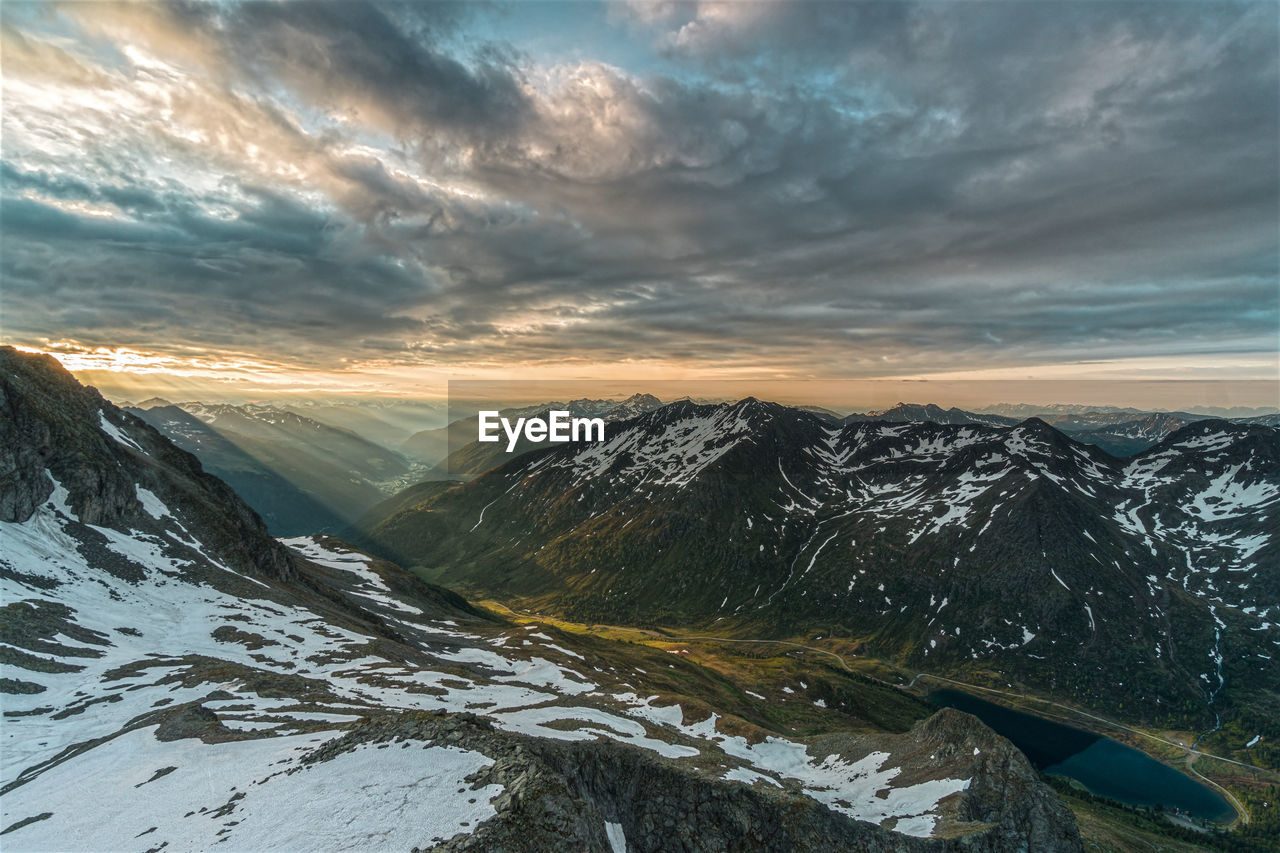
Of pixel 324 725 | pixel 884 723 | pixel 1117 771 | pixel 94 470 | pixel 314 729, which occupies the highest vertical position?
pixel 94 470

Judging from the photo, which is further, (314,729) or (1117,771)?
(1117,771)

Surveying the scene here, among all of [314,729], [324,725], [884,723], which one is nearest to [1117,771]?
[884,723]

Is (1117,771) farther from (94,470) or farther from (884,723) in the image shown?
(94,470)

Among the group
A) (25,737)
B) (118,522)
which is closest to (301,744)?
(25,737)

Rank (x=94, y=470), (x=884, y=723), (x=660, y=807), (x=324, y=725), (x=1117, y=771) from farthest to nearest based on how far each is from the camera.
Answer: (x=1117, y=771) → (x=884, y=723) → (x=94, y=470) → (x=324, y=725) → (x=660, y=807)

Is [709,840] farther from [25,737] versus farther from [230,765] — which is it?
[25,737]

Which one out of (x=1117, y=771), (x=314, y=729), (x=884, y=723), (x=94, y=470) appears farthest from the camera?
(x=1117, y=771)

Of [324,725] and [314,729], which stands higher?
[314,729]

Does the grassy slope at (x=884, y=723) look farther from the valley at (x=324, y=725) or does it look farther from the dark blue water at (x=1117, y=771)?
the dark blue water at (x=1117, y=771)
